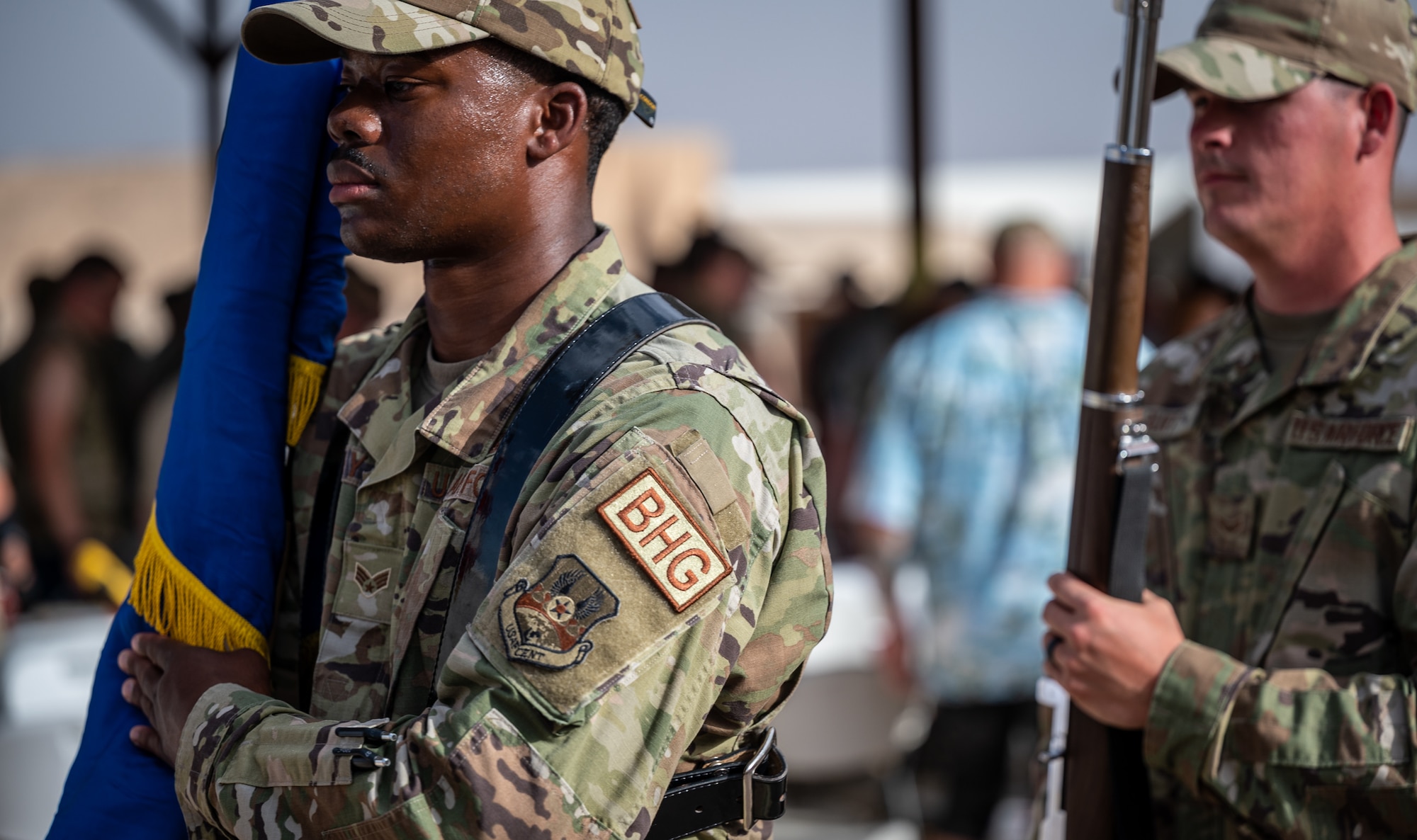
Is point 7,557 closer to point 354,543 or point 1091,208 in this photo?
point 354,543

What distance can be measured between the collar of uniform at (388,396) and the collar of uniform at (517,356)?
0.13m

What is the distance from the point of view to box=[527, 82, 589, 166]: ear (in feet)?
5.15

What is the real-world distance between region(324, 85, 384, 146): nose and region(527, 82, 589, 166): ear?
7.1 inches

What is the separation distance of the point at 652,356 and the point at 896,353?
3.18m

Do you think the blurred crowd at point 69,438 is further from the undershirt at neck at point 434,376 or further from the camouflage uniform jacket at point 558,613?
the camouflage uniform jacket at point 558,613

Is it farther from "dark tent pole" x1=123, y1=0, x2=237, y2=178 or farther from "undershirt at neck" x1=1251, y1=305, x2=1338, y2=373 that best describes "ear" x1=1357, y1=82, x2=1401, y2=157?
"dark tent pole" x1=123, y1=0, x2=237, y2=178

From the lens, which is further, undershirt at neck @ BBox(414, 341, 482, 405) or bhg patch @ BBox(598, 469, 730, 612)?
undershirt at neck @ BBox(414, 341, 482, 405)

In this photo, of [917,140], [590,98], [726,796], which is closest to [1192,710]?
[726,796]

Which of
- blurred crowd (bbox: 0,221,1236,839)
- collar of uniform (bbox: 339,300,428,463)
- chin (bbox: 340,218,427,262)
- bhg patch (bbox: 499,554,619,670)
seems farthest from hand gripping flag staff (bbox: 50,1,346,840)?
blurred crowd (bbox: 0,221,1236,839)

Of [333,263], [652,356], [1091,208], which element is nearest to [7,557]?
[333,263]

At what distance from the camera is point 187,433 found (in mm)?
1804

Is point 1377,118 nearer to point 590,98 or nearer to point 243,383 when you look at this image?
point 590,98

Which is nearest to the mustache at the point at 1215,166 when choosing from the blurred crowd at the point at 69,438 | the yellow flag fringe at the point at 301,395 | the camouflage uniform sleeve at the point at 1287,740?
the camouflage uniform sleeve at the point at 1287,740

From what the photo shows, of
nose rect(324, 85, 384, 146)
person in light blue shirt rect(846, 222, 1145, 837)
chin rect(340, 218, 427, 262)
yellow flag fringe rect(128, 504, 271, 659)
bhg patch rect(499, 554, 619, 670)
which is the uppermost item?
nose rect(324, 85, 384, 146)
